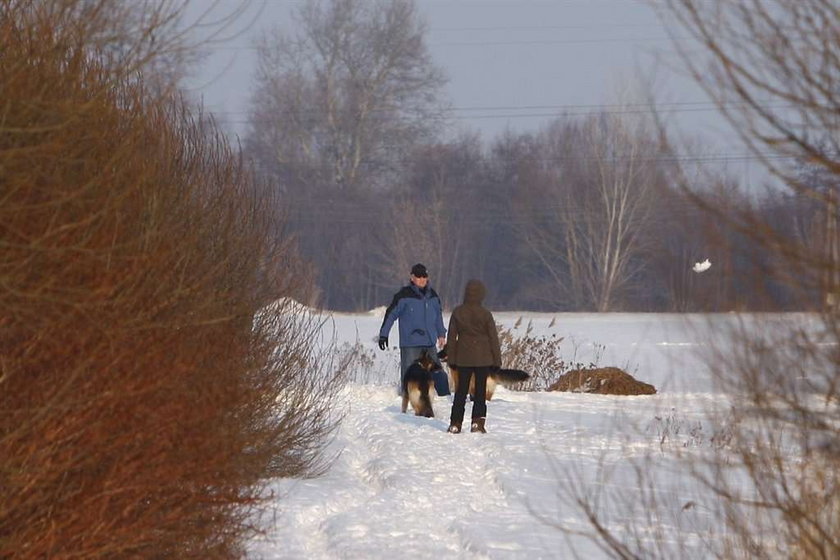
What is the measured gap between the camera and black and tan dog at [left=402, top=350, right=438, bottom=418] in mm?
16094

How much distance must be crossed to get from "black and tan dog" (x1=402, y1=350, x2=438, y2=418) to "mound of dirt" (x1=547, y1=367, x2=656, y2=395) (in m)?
5.31

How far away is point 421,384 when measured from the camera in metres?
16.2

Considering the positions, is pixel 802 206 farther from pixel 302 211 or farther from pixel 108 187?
pixel 302 211

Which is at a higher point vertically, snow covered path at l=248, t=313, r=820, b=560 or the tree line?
the tree line

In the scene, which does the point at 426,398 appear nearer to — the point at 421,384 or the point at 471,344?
the point at 421,384

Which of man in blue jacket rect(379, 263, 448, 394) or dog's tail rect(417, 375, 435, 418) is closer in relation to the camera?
dog's tail rect(417, 375, 435, 418)

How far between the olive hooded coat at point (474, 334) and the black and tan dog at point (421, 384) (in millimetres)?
1531

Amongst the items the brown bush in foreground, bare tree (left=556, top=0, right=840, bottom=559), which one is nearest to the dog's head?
the brown bush in foreground

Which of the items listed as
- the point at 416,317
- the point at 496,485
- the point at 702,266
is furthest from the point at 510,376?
the point at 702,266

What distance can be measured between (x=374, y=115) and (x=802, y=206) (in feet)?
210

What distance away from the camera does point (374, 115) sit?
67.7m

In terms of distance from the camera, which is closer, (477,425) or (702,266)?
(702,266)

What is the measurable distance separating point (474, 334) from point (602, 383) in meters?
7.29

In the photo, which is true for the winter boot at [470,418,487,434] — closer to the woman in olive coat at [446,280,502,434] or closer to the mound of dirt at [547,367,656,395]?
the woman in olive coat at [446,280,502,434]
